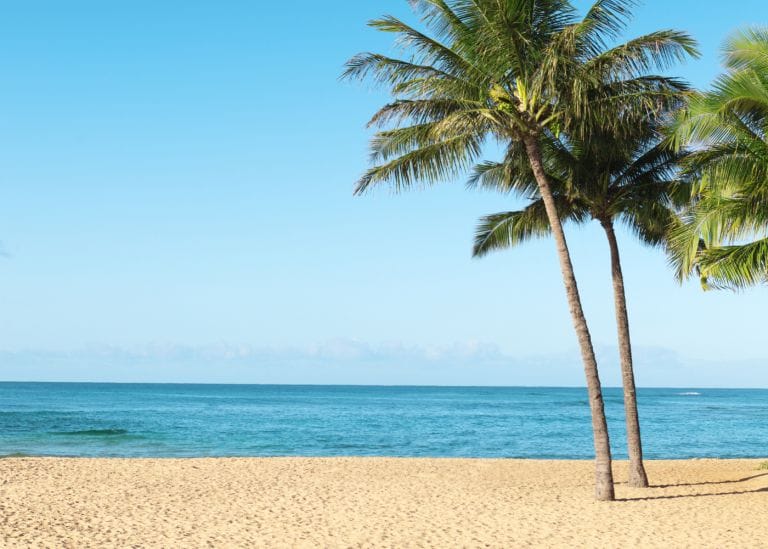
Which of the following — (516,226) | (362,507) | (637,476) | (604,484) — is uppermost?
(516,226)

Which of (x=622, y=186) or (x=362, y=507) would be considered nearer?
(x=362, y=507)

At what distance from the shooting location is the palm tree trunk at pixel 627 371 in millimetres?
13617

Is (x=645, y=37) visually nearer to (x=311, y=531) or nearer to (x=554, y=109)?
(x=554, y=109)

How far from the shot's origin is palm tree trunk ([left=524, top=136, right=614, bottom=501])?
12281 mm

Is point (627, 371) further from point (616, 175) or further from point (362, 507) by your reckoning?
point (362, 507)

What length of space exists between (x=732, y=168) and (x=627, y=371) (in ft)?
13.7

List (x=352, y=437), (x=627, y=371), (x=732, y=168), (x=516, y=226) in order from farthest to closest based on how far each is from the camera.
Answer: (x=352, y=437)
(x=516, y=226)
(x=627, y=371)
(x=732, y=168)

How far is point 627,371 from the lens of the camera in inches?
542

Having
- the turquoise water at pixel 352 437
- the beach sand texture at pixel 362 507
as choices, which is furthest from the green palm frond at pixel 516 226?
the turquoise water at pixel 352 437

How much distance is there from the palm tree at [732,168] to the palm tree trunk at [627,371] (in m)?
1.82

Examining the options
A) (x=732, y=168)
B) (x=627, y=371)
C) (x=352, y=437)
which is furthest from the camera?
(x=352, y=437)

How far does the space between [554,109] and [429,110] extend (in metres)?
2.19

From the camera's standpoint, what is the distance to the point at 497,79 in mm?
12414

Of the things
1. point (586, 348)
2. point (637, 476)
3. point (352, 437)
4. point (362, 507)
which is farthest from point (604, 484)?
point (352, 437)
